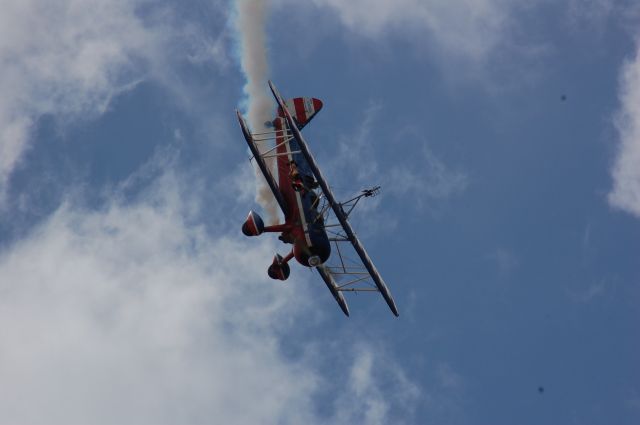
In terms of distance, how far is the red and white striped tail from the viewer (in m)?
58.1

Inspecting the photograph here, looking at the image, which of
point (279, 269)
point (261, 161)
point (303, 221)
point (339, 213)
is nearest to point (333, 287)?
point (279, 269)

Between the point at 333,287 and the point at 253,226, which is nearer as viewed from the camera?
the point at 253,226

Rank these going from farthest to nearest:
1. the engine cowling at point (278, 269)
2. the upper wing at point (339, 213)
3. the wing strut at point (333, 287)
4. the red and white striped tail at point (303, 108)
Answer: the red and white striped tail at point (303, 108) < the wing strut at point (333, 287) < the engine cowling at point (278, 269) < the upper wing at point (339, 213)

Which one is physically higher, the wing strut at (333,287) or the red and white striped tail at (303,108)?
the red and white striped tail at (303,108)

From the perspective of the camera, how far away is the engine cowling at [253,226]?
50000 millimetres

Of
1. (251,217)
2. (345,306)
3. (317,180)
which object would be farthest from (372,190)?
(345,306)

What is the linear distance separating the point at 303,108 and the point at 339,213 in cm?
1253

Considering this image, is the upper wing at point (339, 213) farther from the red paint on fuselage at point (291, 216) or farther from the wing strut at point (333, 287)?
the red paint on fuselage at point (291, 216)

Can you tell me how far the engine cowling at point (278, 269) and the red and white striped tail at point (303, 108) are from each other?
1040 centimetres

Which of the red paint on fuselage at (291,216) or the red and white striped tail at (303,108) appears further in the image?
the red and white striped tail at (303,108)

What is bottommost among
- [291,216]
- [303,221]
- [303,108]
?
[303,221]

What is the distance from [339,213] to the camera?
158ft

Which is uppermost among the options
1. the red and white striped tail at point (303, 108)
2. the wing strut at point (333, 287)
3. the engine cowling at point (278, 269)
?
the red and white striped tail at point (303, 108)

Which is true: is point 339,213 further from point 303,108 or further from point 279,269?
point 303,108
